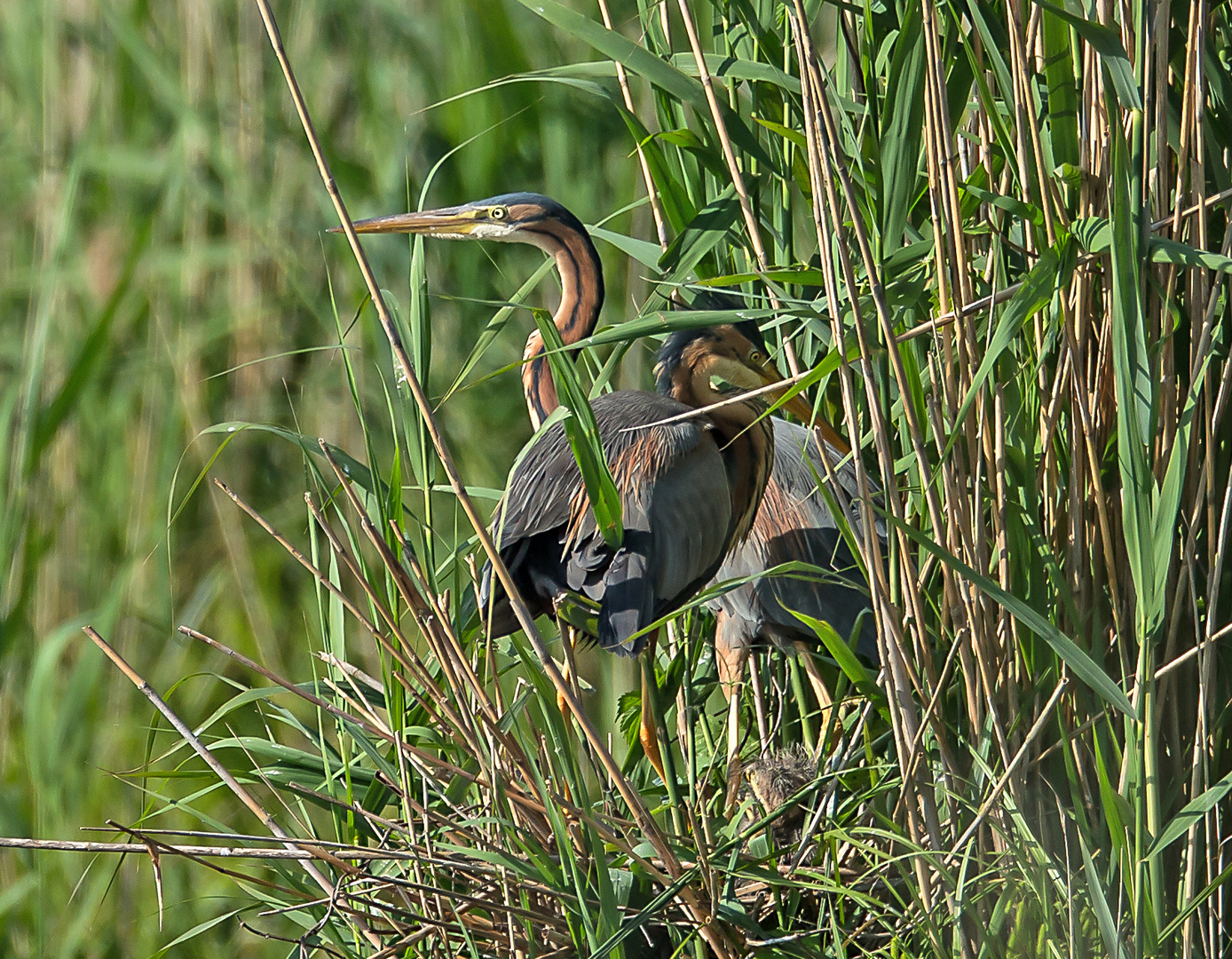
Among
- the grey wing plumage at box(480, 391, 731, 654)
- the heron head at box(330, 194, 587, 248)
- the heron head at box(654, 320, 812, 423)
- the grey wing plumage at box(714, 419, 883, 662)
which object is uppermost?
the heron head at box(330, 194, 587, 248)

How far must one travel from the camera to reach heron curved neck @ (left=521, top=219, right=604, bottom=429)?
1.91 metres

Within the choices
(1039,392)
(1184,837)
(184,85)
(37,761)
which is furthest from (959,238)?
(184,85)

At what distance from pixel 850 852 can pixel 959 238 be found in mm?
588

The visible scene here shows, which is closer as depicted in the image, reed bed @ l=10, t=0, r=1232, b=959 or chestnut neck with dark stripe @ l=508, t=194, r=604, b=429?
reed bed @ l=10, t=0, r=1232, b=959

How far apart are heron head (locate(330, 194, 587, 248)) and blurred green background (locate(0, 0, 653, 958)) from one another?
0.21m

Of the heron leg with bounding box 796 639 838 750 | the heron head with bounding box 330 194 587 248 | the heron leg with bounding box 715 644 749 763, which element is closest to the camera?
the heron leg with bounding box 796 639 838 750

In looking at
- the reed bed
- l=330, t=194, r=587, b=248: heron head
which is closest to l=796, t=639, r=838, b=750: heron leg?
the reed bed

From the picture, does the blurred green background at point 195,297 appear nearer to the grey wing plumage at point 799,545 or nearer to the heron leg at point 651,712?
the grey wing plumage at point 799,545

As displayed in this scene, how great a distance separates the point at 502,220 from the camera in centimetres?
194

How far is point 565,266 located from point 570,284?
3 cm

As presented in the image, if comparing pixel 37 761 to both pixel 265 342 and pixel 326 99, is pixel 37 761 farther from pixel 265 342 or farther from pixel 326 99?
pixel 326 99

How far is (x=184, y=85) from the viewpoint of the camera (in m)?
2.35

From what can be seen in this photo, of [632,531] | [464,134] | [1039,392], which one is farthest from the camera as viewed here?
[464,134]

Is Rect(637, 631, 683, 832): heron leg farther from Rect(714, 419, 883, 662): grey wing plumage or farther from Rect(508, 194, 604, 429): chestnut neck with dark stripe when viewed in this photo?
Rect(508, 194, 604, 429): chestnut neck with dark stripe
